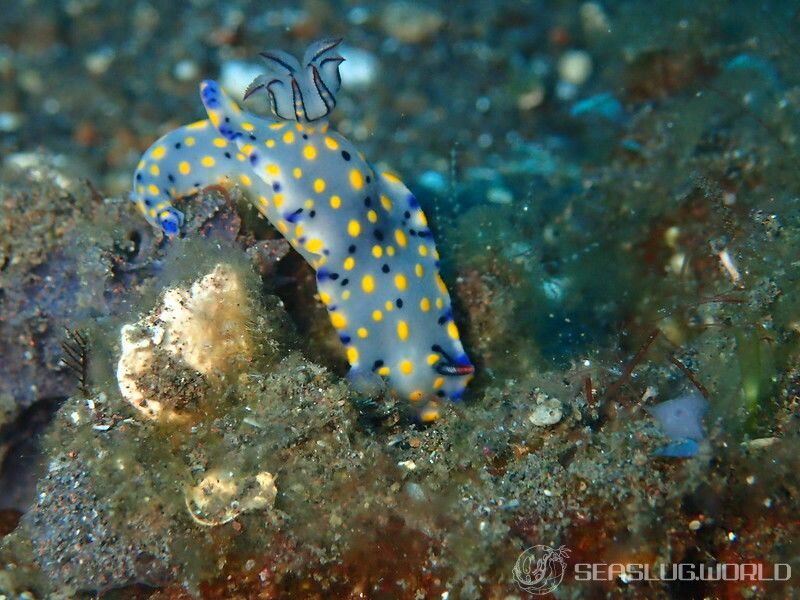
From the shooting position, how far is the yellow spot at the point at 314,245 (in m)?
2.68

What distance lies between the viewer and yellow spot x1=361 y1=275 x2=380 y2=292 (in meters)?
2.75

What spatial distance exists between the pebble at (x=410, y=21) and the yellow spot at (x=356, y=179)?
3.74 m

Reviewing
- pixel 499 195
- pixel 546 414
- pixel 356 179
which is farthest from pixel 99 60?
pixel 546 414

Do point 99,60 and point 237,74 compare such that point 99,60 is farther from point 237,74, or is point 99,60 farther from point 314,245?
point 314,245

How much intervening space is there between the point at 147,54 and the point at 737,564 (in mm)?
6189

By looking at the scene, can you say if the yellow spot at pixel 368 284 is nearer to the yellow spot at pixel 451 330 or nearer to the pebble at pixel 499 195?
the yellow spot at pixel 451 330

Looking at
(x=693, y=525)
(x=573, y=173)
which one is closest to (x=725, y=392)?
(x=693, y=525)

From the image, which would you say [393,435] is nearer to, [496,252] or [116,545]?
[116,545]

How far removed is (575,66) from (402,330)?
169 inches

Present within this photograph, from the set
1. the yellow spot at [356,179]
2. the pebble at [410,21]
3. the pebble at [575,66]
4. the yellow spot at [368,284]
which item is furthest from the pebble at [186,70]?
the yellow spot at [368,284]

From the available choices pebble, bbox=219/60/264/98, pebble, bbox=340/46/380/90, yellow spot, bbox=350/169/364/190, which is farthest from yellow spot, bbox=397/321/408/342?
pebble, bbox=219/60/264/98

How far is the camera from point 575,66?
5.79 m

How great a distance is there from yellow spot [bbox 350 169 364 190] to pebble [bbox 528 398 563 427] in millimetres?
1285

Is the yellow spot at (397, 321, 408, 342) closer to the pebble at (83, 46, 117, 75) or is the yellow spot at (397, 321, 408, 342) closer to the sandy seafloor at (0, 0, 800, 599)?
the sandy seafloor at (0, 0, 800, 599)
